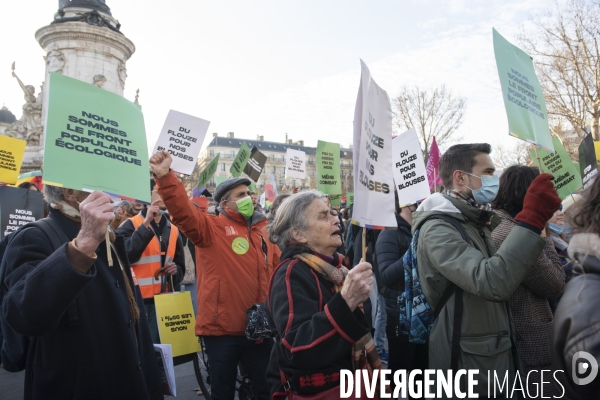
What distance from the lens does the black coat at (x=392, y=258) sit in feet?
13.4

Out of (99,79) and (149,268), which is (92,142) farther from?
(99,79)

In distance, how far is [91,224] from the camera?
185 centimetres

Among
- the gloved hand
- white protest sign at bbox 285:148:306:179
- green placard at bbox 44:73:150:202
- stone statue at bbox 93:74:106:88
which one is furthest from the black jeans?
stone statue at bbox 93:74:106:88

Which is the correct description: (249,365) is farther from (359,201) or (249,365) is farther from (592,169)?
(592,169)

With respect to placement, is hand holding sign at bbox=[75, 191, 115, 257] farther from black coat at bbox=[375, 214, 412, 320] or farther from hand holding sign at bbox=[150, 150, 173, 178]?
black coat at bbox=[375, 214, 412, 320]

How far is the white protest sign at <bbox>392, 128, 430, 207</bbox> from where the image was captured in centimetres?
482

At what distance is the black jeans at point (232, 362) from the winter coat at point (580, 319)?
2.44 meters

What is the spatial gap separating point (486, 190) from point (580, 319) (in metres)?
1.52

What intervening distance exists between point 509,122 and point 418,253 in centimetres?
130

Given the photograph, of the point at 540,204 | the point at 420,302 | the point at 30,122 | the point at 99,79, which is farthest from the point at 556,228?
the point at 30,122

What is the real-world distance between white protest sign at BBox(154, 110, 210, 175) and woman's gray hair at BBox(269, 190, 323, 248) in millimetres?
3146

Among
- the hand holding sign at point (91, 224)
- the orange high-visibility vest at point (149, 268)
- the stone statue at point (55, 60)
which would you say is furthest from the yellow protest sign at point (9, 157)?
the stone statue at point (55, 60)

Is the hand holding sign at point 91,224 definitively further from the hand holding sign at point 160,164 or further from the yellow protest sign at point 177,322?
the yellow protest sign at point 177,322

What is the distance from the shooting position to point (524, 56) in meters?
3.76
